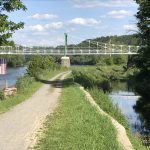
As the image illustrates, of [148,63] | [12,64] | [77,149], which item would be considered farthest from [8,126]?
[12,64]

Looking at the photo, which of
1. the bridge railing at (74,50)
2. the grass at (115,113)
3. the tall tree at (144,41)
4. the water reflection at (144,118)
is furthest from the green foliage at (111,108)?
the bridge railing at (74,50)

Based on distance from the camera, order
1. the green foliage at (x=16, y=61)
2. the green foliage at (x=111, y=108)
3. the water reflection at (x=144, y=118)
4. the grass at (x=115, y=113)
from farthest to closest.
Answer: the green foliage at (x=16, y=61) → the water reflection at (x=144, y=118) → the green foliage at (x=111, y=108) → the grass at (x=115, y=113)

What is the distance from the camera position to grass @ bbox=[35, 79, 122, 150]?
14289 mm

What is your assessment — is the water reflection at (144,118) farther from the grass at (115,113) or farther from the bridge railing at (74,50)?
the bridge railing at (74,50)

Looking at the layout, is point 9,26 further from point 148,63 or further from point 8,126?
point 148,63

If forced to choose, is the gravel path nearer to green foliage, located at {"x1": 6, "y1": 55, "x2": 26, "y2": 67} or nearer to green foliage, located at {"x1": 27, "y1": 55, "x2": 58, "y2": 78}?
green foliage, located at {"x1": 27, "y1": 55, "x2": 58, "y2": 78}

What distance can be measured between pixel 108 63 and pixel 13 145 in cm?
13139

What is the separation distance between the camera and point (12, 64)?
614 ft

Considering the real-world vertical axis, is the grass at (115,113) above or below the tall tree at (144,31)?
below

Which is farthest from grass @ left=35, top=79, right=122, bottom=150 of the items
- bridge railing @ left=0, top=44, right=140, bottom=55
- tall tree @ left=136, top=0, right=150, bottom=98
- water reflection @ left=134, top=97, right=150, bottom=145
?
bridge railing @ left=0, top=44, right=140, bottom=55

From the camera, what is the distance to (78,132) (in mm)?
16547

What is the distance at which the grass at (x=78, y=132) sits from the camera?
14.3m

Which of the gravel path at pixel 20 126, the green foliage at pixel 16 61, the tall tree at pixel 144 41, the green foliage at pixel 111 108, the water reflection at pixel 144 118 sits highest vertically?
the tall tree at pixel 144 41

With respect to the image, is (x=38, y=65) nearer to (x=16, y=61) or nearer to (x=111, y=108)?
(x=111, y=108)
